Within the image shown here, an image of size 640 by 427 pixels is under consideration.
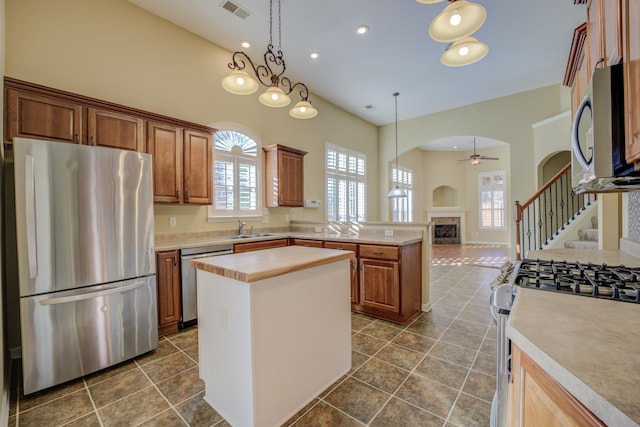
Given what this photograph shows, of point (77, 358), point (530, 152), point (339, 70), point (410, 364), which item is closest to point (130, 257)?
point (77, 358)

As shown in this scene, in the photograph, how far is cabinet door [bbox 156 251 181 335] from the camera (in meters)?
2.71

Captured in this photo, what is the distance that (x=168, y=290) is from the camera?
277 centimetres

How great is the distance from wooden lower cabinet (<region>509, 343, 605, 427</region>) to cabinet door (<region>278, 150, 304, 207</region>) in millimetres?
3880

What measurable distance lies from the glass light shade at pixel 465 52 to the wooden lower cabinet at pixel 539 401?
2042mm

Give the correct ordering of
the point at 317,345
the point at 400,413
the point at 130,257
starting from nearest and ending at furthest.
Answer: the point at 400,413, the point at 317,345, the point at 130,257

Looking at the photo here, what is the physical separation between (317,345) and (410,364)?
0.91m

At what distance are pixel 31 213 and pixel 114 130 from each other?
115cm

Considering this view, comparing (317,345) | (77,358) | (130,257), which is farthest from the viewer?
(130,257)

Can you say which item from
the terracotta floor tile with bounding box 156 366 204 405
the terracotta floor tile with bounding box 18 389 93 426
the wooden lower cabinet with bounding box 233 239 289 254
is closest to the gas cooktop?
the terracotta floor tile with bounding box 156 366 204 405

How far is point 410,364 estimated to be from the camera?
2.22 metres

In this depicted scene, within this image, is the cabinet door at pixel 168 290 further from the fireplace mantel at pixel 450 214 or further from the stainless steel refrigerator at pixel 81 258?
the fireplace mantel at pixel 450 214

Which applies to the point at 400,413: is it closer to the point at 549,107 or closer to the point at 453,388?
the point at 453,388

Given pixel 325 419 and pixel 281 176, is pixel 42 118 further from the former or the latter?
pixel 325 419

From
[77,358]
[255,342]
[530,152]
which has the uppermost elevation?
[530,152]
